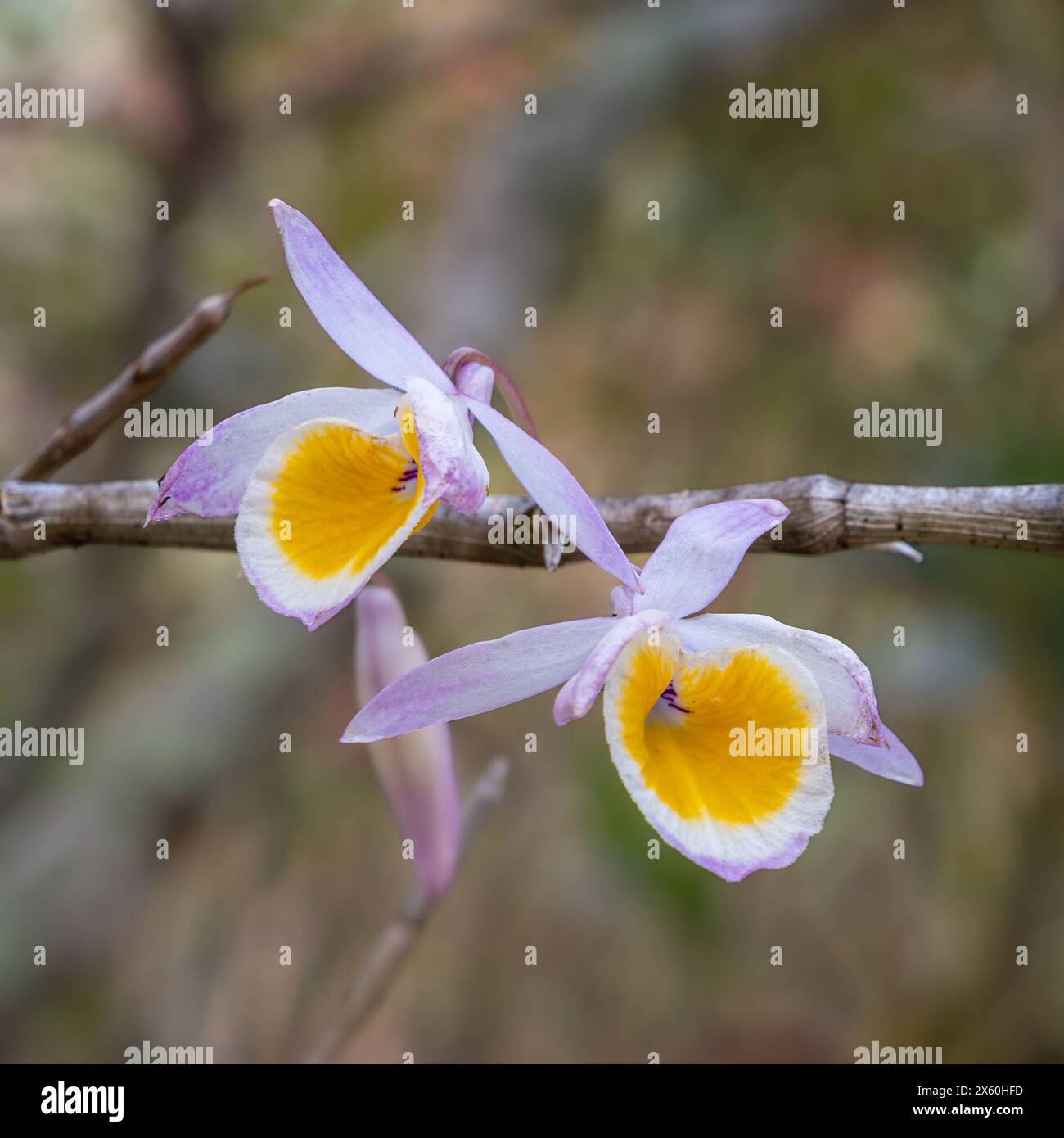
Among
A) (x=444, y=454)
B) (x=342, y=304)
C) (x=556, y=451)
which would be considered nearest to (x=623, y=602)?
(x=444, y=454)

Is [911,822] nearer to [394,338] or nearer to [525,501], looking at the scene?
[525,501]

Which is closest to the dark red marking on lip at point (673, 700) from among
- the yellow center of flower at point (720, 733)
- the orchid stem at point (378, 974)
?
the yellow center of flower at point (720, 733)

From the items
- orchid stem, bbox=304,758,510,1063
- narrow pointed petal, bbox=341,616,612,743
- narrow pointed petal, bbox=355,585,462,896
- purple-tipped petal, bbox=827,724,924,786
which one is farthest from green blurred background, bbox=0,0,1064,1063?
narrow pointed petal, bbox=341,616,612,743

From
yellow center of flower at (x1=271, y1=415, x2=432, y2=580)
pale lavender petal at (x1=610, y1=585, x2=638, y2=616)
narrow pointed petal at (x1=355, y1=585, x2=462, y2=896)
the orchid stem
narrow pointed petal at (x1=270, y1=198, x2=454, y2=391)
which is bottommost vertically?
the orchid stem

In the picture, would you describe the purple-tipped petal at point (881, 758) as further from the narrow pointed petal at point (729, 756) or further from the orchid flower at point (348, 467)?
the orchid flower at point (348, 467)

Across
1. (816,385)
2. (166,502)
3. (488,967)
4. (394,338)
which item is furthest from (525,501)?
(816,385)

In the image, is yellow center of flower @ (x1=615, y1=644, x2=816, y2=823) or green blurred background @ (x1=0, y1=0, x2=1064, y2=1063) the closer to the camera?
yellow center of flower @ (x1=615, y1=644, x2=816, y2=823)

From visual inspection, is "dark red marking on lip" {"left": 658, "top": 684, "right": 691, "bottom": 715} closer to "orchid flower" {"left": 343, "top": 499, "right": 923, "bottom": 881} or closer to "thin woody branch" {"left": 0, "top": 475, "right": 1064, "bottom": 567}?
"orchid flower" {"left": 343, "top": 499, "right": 923, "bottom": 881}
